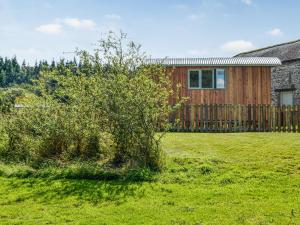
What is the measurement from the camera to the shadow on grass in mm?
7823

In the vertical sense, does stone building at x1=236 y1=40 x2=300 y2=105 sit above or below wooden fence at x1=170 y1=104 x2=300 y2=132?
above

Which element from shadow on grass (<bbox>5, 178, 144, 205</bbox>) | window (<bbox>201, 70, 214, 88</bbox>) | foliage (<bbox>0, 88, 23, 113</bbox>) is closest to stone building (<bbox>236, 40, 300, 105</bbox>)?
window (<bbox>201, 70, 214, 88</bbox>)

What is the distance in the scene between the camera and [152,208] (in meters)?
7.05

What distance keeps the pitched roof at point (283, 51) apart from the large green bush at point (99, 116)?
76.7 feet

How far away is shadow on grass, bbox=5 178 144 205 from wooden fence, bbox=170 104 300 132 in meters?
10.3

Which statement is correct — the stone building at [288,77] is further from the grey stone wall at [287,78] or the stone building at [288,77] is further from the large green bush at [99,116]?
the large green bush at [99,116]

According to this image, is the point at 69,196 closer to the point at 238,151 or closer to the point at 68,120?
the point at 68,120

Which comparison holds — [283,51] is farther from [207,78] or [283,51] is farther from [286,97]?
[207,78]

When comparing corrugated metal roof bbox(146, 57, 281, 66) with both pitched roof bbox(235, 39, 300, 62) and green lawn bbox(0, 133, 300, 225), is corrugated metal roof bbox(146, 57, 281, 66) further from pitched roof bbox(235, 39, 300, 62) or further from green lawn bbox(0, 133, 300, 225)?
green lawn bbox(0, 133, 300, 225)

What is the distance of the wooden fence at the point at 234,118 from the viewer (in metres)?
18.9

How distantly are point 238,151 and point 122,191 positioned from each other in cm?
436

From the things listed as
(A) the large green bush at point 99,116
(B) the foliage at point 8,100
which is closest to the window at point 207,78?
(B) the foliage at point 8,100

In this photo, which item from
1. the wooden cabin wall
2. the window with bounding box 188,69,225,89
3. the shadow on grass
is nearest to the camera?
the shadow on grass

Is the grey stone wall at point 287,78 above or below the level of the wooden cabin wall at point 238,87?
above
